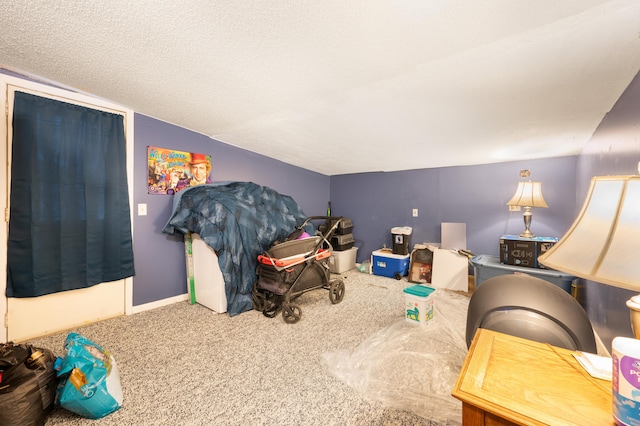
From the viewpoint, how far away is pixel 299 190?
4.52 m

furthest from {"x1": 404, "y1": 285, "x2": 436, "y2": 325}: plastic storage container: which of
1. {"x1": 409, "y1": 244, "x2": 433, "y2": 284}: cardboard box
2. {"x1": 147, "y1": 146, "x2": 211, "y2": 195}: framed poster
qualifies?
{"x1": 147, "y1": 146, "x2": 211, "y2": 195}: framed poster

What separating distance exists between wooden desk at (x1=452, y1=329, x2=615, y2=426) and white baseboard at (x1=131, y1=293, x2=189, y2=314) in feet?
10.2

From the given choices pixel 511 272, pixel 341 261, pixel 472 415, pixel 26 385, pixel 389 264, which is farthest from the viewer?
pixel 341 261

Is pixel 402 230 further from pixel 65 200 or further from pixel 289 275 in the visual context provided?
pixel 65 200

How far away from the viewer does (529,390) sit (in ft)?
2.14

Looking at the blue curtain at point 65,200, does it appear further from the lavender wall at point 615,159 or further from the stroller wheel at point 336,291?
the lavender wall at point 615,159

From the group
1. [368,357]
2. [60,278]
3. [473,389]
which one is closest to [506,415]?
[473,389]

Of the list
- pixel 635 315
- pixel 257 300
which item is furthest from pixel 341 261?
pixel 635 315

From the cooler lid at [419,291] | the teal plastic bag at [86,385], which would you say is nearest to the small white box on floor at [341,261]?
the cooler lid at [419,291]

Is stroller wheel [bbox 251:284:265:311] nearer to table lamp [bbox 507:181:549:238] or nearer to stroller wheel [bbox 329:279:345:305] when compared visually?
stroller wheel [bbox 329:279:345:305]

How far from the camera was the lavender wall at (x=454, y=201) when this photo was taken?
10.3 ft

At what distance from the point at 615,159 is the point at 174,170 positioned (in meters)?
3.96

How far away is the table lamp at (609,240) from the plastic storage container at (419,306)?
5.83 ft

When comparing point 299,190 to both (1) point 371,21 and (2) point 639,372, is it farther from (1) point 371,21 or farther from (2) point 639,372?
(2) point 639,372
